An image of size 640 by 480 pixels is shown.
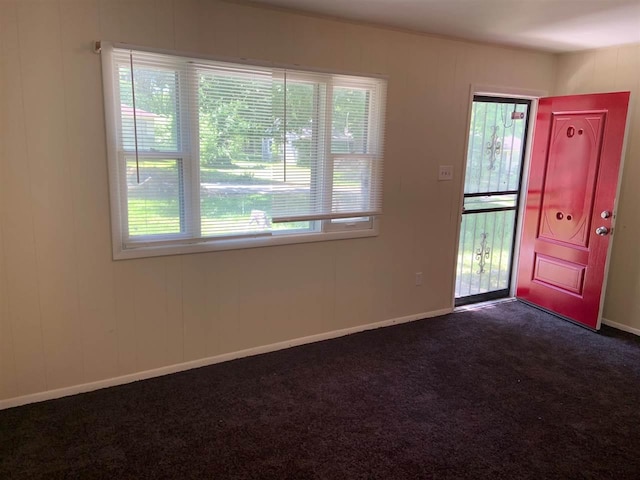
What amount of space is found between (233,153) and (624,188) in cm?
316

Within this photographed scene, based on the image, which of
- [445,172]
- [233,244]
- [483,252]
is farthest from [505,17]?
[233,244]

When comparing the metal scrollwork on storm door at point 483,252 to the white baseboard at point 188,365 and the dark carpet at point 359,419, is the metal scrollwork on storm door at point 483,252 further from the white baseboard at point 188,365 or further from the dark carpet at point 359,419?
the dark carpet at point 359,419

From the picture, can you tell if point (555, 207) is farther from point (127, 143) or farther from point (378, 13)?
point (127, 143)

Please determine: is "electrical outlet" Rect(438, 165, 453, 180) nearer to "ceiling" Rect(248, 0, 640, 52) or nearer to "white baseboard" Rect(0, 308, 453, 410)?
"ceiling" Rect(248, 0, 640, 52)

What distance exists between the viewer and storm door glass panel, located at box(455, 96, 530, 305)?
4.20 m

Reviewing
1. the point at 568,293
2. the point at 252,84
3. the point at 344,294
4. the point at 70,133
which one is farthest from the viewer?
the point at 568,293

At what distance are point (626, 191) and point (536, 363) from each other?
65.9 inches

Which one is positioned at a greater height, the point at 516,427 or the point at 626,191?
the point at 626,191

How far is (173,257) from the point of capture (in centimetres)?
289

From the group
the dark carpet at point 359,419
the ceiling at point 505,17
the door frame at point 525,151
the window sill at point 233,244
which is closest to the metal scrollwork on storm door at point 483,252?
the door frame at point 525,151

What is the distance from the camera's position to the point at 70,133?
249 centimetres

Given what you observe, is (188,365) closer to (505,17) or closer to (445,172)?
(445,172)

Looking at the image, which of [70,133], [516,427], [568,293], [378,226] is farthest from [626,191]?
[70,133]

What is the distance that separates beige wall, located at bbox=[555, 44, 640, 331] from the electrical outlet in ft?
4.55
